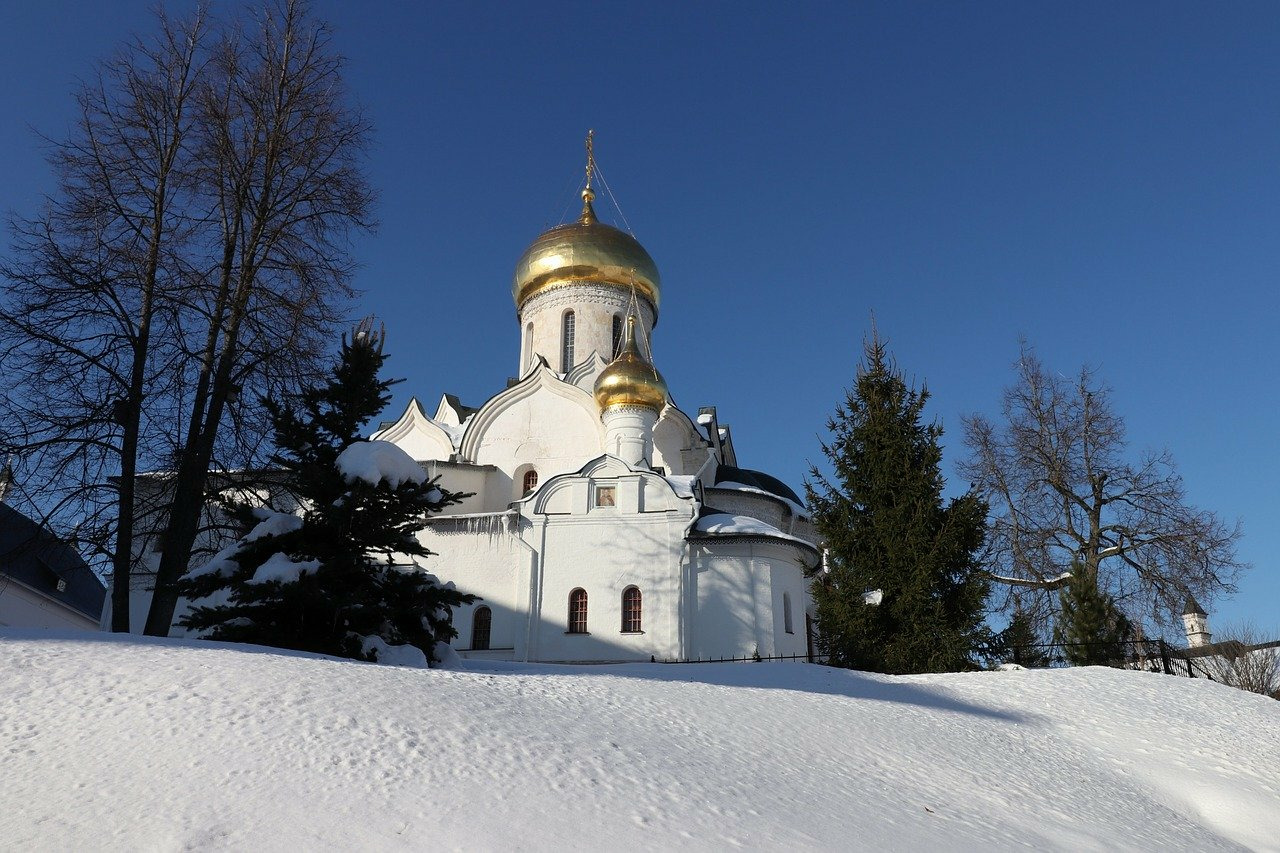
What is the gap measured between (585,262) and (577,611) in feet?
34.9

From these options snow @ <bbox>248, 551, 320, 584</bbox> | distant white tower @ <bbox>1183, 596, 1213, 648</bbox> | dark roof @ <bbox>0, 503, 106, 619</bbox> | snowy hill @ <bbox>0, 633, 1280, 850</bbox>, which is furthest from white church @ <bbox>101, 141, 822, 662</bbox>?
distant white tower @ <bbox>1183, 596, 1213, 648</bbox>

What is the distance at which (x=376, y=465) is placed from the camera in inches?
416

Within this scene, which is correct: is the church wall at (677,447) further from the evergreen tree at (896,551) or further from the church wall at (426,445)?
the evergreen tree at (896,551)

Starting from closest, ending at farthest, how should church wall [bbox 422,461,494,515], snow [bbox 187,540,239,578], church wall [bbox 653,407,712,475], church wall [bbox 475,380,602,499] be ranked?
snow [bbox 187,540,239,578]
church wall [bbox 422,461,494,515]
church wall [bbox 475,380,602,499]
church wall [bbox 653,407,712,475]

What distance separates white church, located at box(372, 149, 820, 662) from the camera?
1844 cm

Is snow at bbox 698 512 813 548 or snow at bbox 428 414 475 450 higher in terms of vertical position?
snow at bbox 428 414 475 450

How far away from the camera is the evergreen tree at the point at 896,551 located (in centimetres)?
1377

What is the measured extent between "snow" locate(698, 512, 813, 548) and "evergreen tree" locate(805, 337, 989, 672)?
120 inches

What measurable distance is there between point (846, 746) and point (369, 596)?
560 cm

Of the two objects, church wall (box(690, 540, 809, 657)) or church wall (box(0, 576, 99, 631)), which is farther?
church wall (box(0, 576, 99, 631))

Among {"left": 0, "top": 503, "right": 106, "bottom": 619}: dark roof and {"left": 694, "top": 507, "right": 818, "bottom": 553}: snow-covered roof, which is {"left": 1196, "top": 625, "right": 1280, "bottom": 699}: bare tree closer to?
{"left": 694, "top": 507, "right": 818, "bottom": 553}: snow-covered roof

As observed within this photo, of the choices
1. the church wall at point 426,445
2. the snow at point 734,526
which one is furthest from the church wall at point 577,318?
the snow at point 734,526

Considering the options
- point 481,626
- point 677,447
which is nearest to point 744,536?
point 677,447

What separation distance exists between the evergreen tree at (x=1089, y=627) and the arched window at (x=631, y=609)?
756cm
